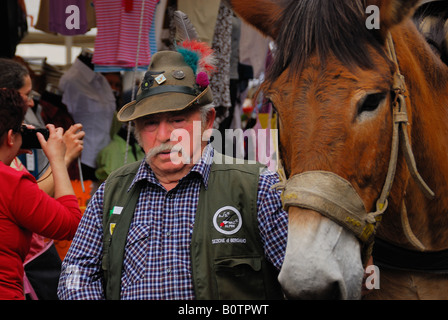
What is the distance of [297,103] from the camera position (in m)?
1.84

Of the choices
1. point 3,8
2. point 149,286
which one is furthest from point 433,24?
point 3,8

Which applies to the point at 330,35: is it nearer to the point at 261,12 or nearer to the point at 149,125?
the point at 261,12

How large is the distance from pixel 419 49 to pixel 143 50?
8.88 feet

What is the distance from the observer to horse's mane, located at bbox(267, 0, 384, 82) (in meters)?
1.86

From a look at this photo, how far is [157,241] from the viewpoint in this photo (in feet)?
7.12

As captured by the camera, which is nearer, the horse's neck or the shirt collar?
the horse's neck

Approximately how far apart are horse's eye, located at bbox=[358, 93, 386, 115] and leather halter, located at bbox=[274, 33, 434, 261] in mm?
74

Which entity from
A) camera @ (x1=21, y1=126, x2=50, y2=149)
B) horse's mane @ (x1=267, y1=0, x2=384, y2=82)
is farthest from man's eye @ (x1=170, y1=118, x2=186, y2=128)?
camera @ (x1=21, y1=126, x2=50, y2=149)

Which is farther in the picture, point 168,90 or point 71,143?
point 71,143

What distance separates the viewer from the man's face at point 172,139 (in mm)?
2307

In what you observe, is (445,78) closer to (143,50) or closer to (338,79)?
(338,79)

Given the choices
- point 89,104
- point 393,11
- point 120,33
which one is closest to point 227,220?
point 393,11

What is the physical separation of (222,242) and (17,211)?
1.07m

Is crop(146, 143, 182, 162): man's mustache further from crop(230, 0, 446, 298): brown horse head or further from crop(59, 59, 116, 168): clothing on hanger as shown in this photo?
crop(59, 59, 116, 168): clothing on hanger
